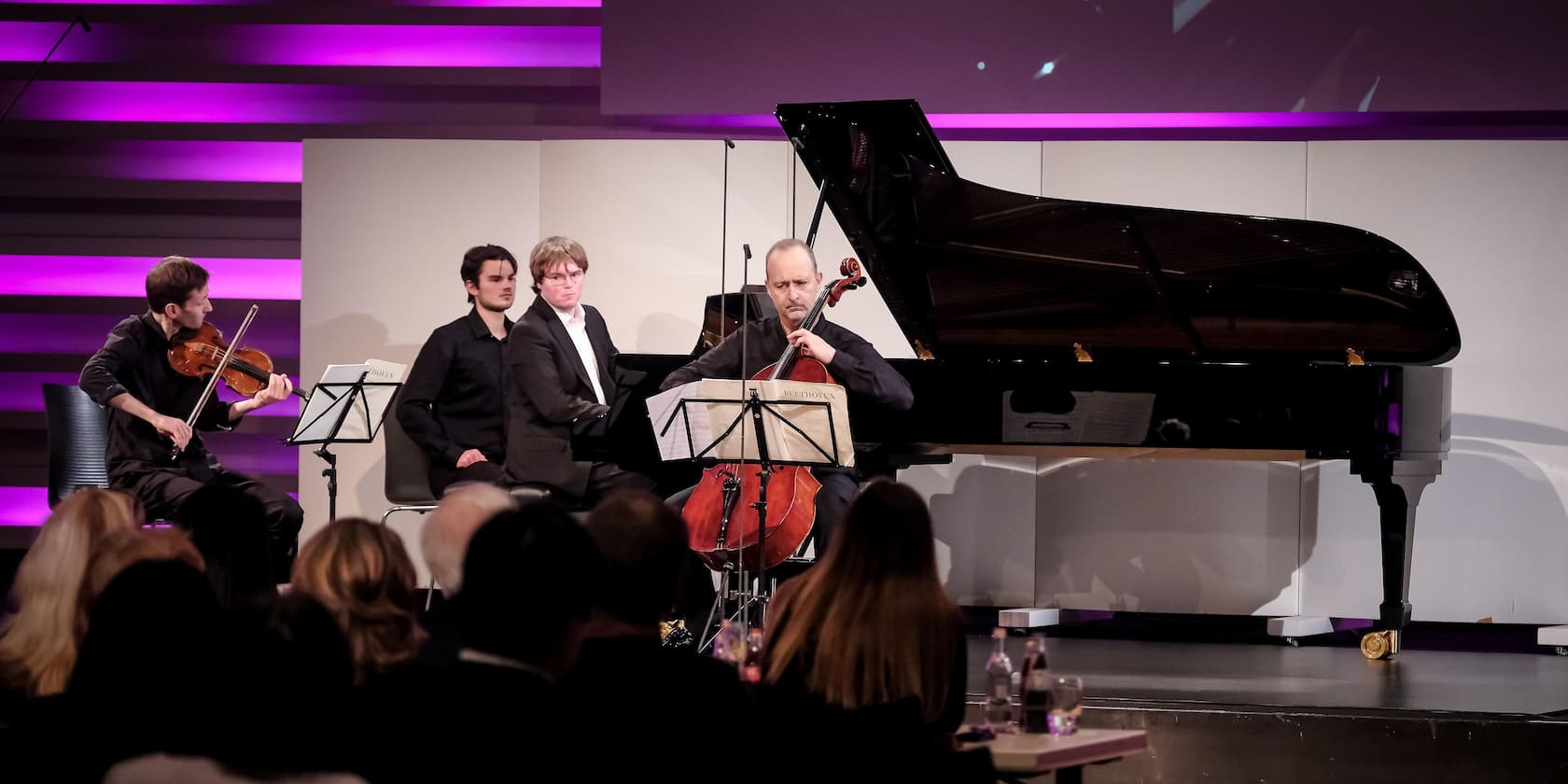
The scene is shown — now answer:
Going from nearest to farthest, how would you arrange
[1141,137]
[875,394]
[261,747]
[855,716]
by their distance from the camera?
[261,747] < [855,716] < [875,394] < [1141,137]

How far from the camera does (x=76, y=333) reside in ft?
25.2

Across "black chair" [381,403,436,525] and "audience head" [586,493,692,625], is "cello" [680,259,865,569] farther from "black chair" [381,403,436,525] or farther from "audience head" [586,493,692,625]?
"audience head" [586,493,692,625]

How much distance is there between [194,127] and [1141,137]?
475 cm

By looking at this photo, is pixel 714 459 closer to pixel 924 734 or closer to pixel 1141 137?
pixel 924 734

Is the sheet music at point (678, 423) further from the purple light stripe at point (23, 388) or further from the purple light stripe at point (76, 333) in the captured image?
the purple light stripe at point (23, 388)

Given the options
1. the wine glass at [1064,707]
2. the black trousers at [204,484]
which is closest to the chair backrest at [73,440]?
the black trousers at [204,484]

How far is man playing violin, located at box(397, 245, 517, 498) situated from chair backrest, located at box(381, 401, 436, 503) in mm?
91

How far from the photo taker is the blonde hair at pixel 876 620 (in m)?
2.46

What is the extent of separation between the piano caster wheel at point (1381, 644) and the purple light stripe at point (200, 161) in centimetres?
549

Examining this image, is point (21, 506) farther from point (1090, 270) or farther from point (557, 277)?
point (1090, 270)

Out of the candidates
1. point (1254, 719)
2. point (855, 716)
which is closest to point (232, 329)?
point (1254, 719)

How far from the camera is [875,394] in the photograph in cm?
496

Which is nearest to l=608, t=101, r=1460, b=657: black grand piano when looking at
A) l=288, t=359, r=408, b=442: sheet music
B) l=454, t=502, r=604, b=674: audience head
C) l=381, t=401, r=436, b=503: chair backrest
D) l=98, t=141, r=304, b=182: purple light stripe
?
l=288, t=359, r=408, b=442: sheet music

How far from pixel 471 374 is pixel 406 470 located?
0.48 metres
